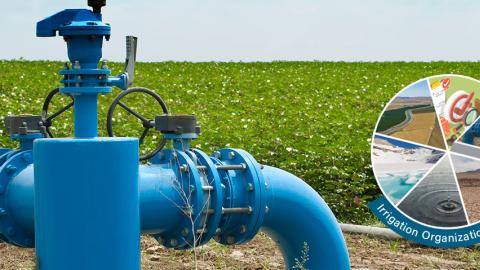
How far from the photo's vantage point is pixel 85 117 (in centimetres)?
338

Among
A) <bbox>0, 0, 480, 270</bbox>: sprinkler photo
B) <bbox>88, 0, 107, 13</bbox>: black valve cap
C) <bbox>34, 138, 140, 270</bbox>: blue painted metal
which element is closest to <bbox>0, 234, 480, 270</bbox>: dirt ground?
<bbox>0, 0, 480, 270</bbox>: sprinkler photo

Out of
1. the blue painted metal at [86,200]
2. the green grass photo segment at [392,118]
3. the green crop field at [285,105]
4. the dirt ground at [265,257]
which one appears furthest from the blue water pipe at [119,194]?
the green crop field at [285,105]

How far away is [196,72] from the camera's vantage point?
22.0m

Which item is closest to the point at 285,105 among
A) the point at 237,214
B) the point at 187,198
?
the point at 237,214

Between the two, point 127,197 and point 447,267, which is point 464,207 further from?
point 127,197

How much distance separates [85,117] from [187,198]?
1.92 feet

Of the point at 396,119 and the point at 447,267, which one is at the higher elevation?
the point at 396,119

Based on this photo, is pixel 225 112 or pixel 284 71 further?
pixel 284 71

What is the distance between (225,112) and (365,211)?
6048mm

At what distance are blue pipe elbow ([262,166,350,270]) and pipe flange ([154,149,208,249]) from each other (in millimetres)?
409

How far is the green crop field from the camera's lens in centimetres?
853

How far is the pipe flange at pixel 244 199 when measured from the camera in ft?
12.7

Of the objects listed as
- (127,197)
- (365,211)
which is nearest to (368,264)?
(365,211)

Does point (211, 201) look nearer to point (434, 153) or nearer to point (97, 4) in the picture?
point (97, 4)
